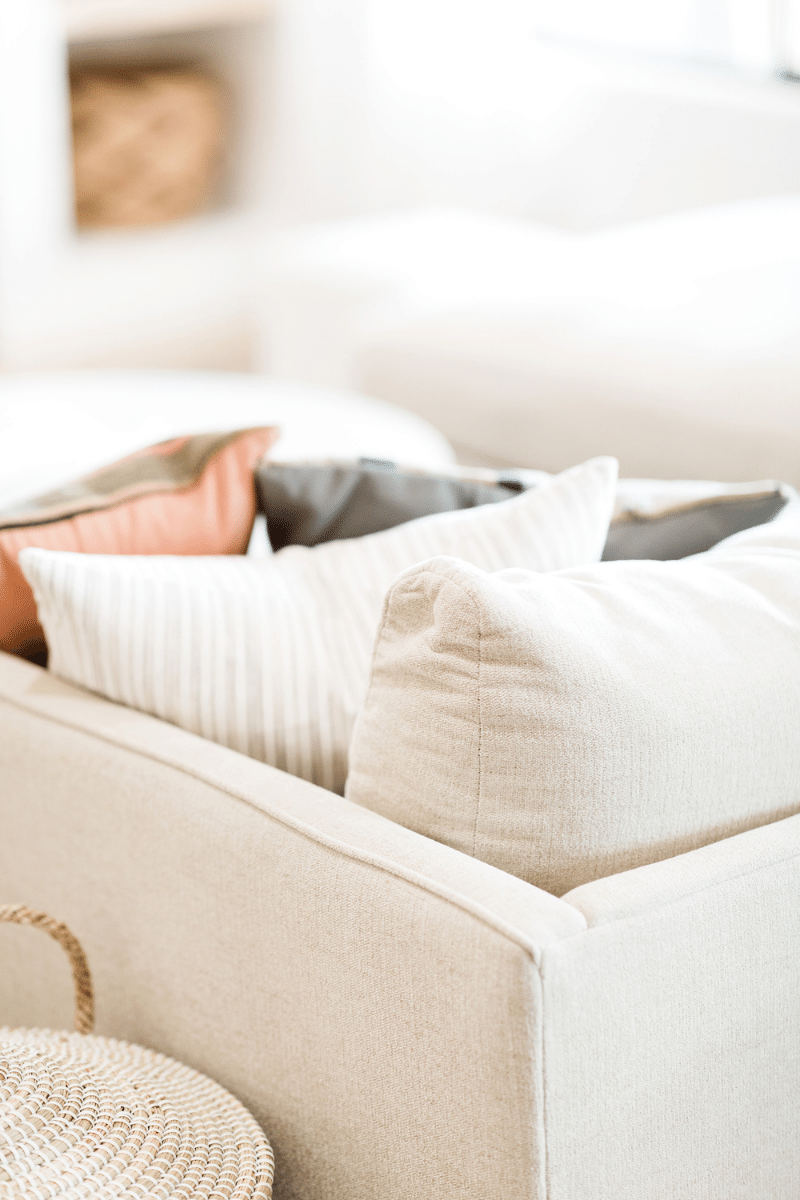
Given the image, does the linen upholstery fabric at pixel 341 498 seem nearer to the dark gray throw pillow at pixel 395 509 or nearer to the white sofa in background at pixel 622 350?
the dark gray throw pillow at pixel 395 509

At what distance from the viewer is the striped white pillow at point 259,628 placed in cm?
96

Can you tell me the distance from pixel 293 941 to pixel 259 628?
246 millimetres

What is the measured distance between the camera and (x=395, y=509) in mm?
1083

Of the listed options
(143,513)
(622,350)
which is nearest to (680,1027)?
(143,513)

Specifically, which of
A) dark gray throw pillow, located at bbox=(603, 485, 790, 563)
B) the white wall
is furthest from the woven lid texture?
the white wall

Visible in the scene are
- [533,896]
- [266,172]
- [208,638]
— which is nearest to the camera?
[533,896]

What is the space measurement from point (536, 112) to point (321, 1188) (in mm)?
2493

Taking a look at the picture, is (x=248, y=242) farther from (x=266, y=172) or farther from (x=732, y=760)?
(x=732, y=760)

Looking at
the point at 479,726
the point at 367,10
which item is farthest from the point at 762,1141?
the point at 367,10

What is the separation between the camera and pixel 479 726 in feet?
2.53

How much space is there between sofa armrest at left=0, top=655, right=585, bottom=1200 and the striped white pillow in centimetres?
4

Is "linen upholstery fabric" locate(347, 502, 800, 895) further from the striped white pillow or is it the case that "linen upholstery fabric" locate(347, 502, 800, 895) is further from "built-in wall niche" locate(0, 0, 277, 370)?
"built-in wall niche" locate(0, 0, 277, 370)

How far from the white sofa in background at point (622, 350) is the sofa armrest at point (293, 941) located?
0.85 metres

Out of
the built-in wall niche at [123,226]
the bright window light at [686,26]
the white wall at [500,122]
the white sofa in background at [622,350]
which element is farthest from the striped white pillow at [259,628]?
the built-in wall niche at [123,226]
